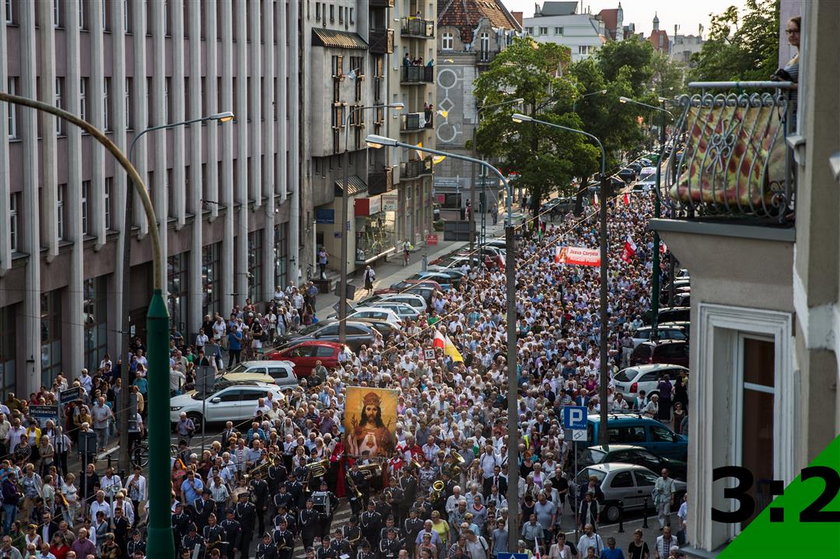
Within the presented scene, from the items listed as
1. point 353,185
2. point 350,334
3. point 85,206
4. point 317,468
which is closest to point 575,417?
point 317,468

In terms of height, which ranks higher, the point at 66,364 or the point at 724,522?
the point at 724,522

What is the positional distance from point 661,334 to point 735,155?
33.4 metres

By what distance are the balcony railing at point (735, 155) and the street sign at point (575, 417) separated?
15416 millimetres

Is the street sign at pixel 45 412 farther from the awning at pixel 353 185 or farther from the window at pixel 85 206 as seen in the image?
the awning at pixel 353 185

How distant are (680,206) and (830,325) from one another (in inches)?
88.3

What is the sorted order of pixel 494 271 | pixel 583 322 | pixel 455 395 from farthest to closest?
pixel 494 271 → pixel 583 322 → pixel 455 395

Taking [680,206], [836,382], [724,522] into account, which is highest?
[680,206]

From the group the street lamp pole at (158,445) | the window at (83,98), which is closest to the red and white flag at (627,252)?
the window at (83,98)

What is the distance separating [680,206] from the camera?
30.1ft

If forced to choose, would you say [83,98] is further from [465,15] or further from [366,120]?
[465,15]

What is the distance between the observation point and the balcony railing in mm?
8562

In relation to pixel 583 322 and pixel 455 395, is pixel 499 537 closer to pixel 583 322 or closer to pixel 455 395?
pixel 455 395

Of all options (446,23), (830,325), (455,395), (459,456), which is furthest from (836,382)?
(446,23)

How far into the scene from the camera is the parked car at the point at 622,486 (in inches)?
1049
